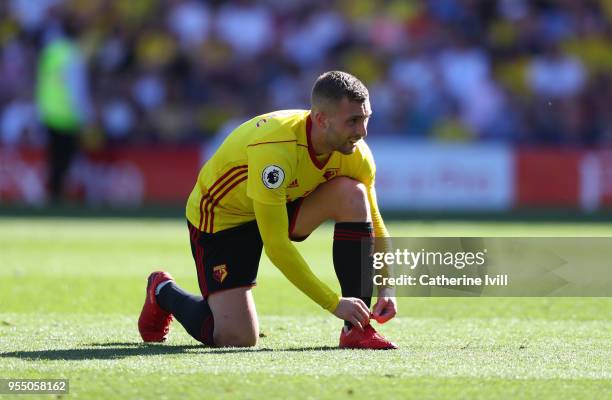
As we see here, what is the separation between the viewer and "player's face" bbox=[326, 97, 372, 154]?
21.5 ft

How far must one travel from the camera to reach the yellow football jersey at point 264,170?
259 inches

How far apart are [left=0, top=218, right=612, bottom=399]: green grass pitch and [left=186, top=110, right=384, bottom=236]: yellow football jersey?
0.79m

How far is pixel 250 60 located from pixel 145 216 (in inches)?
175

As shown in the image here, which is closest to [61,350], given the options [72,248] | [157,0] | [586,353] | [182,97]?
[586,353]

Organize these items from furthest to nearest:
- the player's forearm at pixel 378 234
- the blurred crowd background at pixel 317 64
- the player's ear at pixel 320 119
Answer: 1. the blurred crowd background at pixel 317 64
2. the player's forearm at pixel 378 234
3. the player's ear at pixel 320 119

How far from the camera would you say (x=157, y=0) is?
22812mm

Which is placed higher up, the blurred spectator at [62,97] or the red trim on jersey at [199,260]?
the blurred spectator at [62,97]

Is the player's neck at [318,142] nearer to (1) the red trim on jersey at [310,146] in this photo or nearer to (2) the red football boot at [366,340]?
(1) the red trim on jersey at [310,146]

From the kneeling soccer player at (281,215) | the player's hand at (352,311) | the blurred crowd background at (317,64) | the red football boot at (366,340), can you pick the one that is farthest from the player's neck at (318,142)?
the blurred crowd background at (317,64)

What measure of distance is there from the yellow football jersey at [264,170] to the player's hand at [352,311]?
0.63m

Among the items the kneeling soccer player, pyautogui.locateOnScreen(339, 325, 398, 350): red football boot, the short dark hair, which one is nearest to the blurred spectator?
the kneeling soccer player

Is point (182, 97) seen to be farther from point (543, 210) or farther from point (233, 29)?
point (543, 210)

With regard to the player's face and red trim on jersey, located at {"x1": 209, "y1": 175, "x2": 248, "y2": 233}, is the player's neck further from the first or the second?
red trim on jersey, located at {"x1": 209, "y1": 175, "x2": 248, "y2": 233}

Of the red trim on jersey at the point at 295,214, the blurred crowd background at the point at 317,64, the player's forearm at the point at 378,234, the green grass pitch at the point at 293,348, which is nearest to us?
the green grass pitch at the point at 293,348
